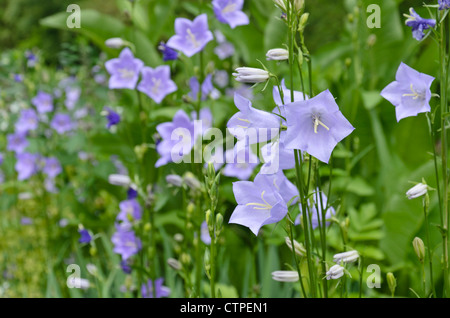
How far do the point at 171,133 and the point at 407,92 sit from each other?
74 cm

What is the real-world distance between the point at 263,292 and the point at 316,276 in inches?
27.8

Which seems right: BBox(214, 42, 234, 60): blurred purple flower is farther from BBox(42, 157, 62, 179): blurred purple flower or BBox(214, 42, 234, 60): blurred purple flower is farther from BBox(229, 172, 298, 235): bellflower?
BBox(229, 172, 298, 235): bellflower

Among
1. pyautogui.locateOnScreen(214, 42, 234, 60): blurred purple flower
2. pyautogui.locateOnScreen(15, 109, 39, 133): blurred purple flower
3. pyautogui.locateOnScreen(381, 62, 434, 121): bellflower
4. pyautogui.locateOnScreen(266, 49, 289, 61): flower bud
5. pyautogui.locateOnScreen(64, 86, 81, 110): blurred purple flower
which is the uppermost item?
pyautogui.locateOnScreen(214, 42, 234, 60): blurred purple flower

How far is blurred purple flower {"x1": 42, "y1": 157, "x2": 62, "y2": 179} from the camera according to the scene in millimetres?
2680

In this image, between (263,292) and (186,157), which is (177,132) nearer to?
(186,157)

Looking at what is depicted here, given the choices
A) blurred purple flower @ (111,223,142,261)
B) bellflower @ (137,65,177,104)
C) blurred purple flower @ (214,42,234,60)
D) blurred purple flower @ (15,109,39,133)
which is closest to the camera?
bellflower @ (137,65,177,104)

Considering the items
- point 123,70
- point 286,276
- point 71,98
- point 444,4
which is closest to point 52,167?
point 71,98

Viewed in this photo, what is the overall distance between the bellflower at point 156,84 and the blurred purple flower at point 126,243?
1.53ft

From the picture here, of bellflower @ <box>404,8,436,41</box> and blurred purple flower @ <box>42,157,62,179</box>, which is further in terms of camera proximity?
blurred purple flower @ <box>42,157,62,179</box>

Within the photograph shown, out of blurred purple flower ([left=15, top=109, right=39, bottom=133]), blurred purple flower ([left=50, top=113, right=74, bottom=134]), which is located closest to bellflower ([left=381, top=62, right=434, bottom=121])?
blurred purple flower ([left=15, top=109, right=39, bottom=133])

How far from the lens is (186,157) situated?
156 centimetres

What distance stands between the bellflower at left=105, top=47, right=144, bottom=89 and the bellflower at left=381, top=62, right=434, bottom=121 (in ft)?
2.70

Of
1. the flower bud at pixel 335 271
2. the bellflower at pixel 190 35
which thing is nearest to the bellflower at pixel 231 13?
the bellflower at pixel 190 35

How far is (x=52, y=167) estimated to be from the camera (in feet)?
8.87
